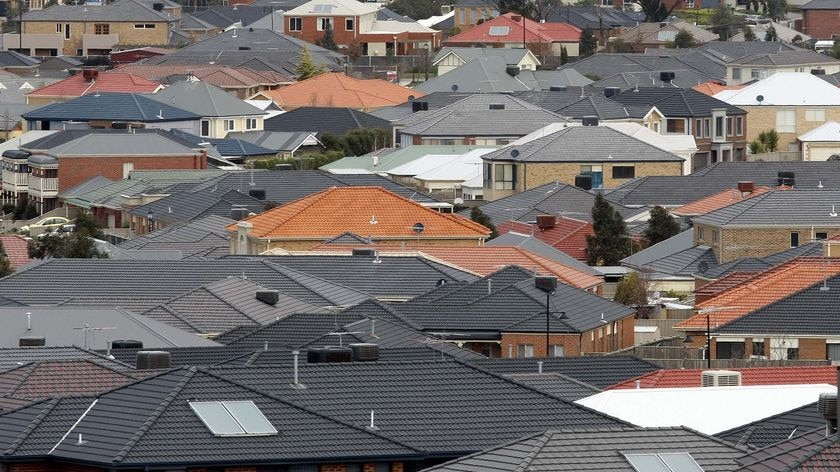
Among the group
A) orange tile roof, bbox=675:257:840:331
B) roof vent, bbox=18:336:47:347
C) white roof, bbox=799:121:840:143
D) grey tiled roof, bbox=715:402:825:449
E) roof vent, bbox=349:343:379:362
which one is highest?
roof vent, bbox=349:343:379:362

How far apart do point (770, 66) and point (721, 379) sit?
96551 mm

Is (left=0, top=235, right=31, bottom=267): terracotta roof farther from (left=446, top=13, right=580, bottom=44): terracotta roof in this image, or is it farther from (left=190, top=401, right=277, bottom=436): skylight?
(left=446, top=13, right=580, bottom=44): terracotta roof

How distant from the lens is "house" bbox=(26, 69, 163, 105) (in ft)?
428

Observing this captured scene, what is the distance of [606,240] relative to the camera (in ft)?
260

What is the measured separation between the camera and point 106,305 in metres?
58.7

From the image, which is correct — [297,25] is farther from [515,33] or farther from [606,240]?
[606,240]

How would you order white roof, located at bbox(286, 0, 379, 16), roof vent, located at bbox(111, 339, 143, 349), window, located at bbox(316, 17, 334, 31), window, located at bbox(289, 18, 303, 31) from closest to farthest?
1. roof vent, located at bbox(111, 339, 143, 349)
2. window, located at bbox(316, 17, 334, 31)
3. white roof, located at bbox(286, 0, 379, 16)
4. window, located at bbox(289, 18, 303, 31)

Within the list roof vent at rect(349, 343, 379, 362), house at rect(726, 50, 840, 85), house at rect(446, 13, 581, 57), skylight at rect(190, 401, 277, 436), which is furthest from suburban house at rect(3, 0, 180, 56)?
skylight at rect(190, 401, 277, 436)

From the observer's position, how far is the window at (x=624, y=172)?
98.8 m

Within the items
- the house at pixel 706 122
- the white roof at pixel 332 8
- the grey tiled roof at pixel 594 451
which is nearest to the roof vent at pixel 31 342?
the grey tiled roof at pixel 594 451

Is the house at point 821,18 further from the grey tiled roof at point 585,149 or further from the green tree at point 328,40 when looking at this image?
the grey tiled roof at point 585,149

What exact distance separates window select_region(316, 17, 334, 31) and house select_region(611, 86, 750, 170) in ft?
184

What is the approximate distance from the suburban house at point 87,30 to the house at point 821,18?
121ft

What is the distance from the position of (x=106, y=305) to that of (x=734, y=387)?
63.6ft
